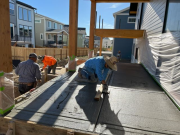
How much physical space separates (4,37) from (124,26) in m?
20.3

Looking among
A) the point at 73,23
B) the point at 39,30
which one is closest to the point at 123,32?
the point at 73,23

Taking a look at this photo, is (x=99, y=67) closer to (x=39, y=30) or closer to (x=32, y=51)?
(x=32, y=51)

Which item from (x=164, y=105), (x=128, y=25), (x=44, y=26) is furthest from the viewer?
(x=44, y=26)

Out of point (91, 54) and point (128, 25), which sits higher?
point (128, 25)

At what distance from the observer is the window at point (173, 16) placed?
164 inches

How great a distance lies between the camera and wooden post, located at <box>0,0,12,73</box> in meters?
2.39

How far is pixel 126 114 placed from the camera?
2682 millimetres

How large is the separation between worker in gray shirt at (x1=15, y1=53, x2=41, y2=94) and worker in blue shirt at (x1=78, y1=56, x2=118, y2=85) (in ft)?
5.23

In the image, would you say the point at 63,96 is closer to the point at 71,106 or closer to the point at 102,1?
the point at 71,106

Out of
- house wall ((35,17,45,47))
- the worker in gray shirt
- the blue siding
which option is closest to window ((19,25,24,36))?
house wall ((35,17,45,47))

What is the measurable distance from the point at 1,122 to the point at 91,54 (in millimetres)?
7446

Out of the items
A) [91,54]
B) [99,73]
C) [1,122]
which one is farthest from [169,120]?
[91,54]

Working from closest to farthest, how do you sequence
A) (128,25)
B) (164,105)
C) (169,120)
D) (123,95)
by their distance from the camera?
1. (169,120)
2. (164,105)
3. (123,95)
4. (128,25)

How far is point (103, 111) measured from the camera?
9.04 feet
